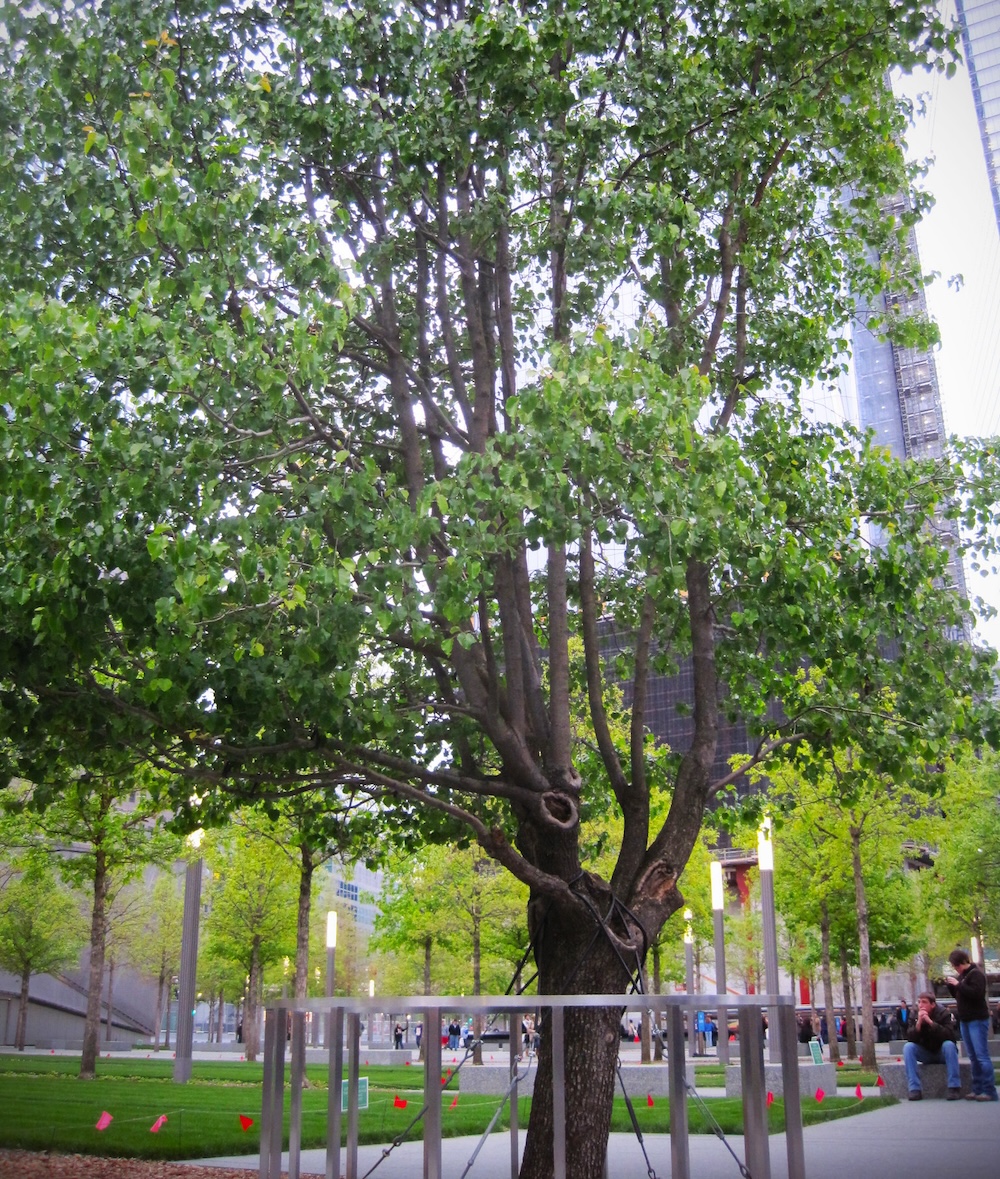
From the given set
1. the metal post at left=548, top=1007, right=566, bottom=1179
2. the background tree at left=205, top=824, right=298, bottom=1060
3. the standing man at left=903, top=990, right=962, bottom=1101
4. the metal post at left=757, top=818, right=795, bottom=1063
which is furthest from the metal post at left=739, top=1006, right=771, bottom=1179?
the background tree at left=205, top=824, right=298, bottom=1060

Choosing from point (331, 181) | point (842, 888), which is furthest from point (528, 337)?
point (842, 888)

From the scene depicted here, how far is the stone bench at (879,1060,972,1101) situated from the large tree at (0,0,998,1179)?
715 cm

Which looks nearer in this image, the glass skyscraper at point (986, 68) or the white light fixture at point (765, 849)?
the glass skyscraper at point (986, 68)

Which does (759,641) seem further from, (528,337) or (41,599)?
(41,599)

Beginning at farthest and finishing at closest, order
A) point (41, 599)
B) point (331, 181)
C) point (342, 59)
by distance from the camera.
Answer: point (331, 181) → point (342, 59) → point (41, 599)

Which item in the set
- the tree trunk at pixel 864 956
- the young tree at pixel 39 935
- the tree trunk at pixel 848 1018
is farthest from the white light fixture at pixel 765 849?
the young tree at pixel 39 935

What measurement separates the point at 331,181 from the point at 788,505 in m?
4.70

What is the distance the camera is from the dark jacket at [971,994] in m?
13.0

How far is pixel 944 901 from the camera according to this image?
3584 cm

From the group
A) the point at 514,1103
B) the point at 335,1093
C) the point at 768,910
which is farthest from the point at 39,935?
the point at 335,1093

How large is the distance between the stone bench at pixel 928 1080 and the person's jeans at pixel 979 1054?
889mm

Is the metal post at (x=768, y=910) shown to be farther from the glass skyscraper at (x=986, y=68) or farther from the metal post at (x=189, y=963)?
the glass skyscraper at (x=986, y=68)

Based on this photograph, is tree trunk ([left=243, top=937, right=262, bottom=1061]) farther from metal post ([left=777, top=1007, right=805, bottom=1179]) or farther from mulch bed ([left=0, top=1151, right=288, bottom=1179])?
metal post ([left=777, top=1007, right=805, bottom=1179])

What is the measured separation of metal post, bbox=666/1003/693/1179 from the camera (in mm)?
5871
